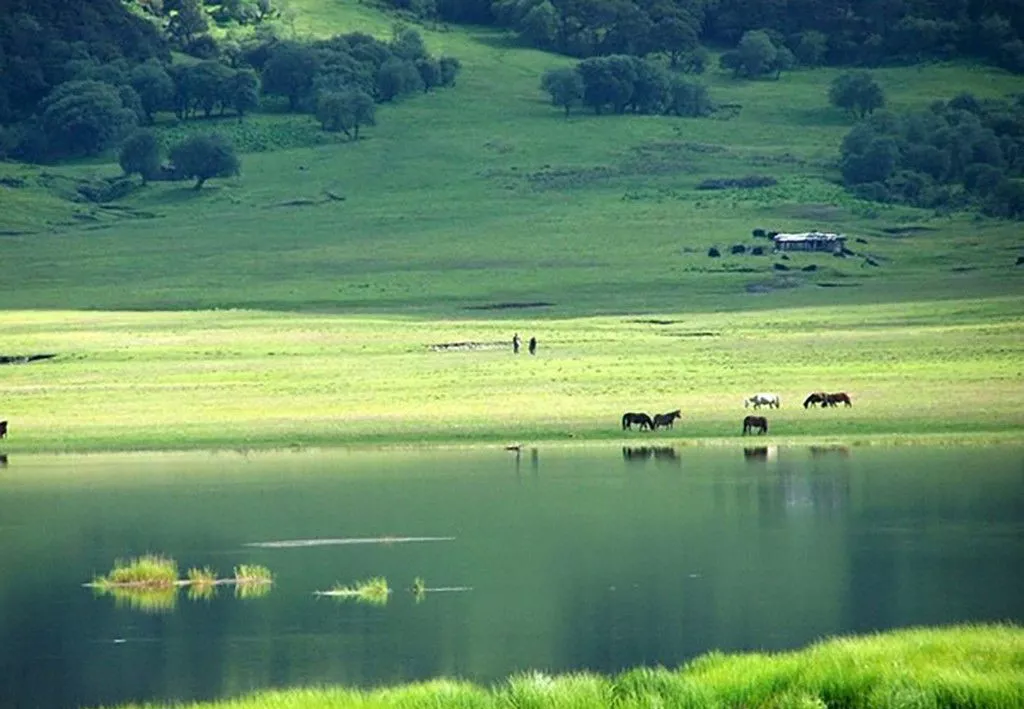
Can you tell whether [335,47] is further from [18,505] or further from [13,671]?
[13,671]

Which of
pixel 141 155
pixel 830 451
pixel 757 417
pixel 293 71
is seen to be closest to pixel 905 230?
pixel 141 155

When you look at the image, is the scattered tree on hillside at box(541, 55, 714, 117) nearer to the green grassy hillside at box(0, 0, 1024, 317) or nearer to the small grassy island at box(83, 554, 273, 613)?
the green grassy hillside at box(0, 0, 1024, 317)

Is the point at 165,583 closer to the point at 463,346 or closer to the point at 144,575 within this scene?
the point at 144,575

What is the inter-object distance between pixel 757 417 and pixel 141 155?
105794mm

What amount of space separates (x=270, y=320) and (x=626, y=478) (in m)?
41.8

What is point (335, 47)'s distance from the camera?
17850cm

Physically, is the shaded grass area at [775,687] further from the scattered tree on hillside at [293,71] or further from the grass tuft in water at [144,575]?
the scattered tree on hillside at [293,71]

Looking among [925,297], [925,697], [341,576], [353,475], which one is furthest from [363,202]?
[925,697]

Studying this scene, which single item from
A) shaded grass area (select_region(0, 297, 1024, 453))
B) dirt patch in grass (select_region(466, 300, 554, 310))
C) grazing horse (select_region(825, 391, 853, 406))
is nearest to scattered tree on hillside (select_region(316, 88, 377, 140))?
dirt patch in grass (select_region(466, 300, 554, 310))

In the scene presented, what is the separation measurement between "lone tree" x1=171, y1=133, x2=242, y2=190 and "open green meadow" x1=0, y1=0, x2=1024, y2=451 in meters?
1.38

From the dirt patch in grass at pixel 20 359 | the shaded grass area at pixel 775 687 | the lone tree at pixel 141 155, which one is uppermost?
the shaded grass area at pixel 775 687

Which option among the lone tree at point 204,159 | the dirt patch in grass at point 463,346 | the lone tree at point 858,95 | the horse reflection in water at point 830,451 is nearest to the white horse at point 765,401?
the horse reflection in water at point 830,451

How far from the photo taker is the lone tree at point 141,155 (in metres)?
148

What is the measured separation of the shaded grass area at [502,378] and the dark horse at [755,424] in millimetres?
402
